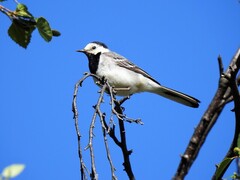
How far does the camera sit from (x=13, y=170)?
105 cm

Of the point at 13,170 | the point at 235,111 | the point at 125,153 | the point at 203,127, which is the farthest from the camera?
the point at 125,153

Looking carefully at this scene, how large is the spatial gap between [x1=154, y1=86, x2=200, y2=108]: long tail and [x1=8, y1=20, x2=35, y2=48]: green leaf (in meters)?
4.42

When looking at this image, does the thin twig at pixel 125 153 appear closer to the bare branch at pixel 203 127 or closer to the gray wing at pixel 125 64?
the bare branch at pixel 203 127

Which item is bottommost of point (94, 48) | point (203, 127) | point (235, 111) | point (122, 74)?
point (203, 127)

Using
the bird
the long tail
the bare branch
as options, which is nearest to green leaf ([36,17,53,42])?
the bare branch

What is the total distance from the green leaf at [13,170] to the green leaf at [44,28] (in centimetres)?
115

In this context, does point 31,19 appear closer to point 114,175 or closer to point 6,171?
point 114,175

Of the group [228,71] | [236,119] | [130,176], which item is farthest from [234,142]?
[130,176]

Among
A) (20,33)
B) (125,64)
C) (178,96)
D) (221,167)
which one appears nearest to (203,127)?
(221,167)

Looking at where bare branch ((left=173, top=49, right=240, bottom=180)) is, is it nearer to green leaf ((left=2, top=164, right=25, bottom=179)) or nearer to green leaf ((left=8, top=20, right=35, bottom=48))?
green leaf ((left=2, top=164, right=25, bottom=179))

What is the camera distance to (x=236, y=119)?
2137mm

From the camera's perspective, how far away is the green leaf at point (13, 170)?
1.02m

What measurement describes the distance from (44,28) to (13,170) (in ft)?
3.84

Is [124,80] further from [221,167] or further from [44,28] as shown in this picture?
[221,167]
